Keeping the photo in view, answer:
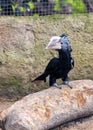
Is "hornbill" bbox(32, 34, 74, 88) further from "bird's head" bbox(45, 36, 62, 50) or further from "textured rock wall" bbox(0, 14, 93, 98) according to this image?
"textured rock wall" bbox(0, 14, 93, 98)

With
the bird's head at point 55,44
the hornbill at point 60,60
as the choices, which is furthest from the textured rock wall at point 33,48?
the bird's head at point 55,44

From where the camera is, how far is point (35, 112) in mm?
3842

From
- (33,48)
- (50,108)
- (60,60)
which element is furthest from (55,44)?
(33,48)

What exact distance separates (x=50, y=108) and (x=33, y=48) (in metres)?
1.06

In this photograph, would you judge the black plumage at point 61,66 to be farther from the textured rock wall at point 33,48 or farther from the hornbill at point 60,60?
the textured rock wall at point 33,48

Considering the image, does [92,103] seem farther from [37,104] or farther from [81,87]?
[37,104]

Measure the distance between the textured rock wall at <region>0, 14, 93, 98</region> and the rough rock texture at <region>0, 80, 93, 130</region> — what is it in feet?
2.24

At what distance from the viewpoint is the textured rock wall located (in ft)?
15.8

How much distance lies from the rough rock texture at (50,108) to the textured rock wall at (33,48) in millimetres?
682

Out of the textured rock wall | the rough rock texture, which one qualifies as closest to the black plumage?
the rough rock texture

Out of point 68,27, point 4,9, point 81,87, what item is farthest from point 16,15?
point 81,87

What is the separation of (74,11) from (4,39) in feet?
2.56

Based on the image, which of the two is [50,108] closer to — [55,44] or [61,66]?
[61,66]

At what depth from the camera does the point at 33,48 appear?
15.9ft
